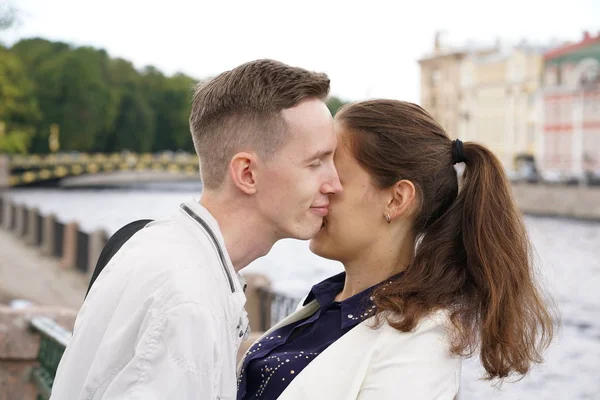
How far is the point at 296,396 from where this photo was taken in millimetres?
2061

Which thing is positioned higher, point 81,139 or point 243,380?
point 243,380

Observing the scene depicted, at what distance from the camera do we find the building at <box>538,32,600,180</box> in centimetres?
5088

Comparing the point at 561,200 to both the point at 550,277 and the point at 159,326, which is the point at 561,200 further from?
the point at 159,326

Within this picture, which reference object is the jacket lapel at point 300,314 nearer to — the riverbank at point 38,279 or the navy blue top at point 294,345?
the navy blue top at point 294,345

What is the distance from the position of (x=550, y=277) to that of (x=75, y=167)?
124 ft

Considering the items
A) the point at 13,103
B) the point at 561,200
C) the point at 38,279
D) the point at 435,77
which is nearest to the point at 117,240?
the point at 38,279

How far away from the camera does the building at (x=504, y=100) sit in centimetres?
5634

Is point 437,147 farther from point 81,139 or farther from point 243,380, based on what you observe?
point 81,139

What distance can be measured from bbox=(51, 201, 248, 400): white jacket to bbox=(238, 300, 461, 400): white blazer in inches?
11.6

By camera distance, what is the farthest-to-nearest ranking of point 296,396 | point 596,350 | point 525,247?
point 596,350 → point 525,247 → point 296,396

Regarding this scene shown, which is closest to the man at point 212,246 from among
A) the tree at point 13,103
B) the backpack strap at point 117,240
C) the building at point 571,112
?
the backpack strap at point 117,240

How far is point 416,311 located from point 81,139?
60.8m

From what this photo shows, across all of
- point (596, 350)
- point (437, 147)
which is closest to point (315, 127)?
point (437, 147)

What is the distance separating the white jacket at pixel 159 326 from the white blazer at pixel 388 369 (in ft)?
0.97
